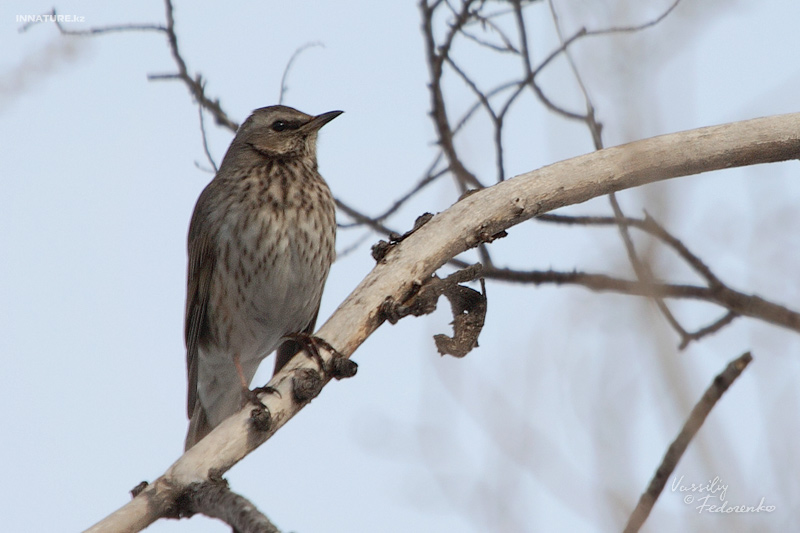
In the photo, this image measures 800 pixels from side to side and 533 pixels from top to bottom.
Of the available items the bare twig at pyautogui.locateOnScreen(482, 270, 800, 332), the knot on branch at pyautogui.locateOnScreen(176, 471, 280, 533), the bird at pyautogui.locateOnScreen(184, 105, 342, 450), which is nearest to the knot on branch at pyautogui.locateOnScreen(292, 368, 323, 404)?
the knot on branch at pyautogui.locateOnScreen(176, 471, 280, 533)

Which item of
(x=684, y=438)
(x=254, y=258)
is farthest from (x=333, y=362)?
(x=254, y=258)

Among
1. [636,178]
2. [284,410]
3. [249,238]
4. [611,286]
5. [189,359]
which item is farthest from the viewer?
[189,359]

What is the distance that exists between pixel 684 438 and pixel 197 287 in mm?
3944

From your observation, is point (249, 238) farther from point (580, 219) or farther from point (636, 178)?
point (636, 178)

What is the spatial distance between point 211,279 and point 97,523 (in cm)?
320

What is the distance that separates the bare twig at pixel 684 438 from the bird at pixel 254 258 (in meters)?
2.84

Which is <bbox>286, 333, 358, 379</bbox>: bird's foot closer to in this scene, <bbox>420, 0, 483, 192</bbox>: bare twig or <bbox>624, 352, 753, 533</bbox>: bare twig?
<bbox>624, 352, 753, 533</bbox>: bare twig

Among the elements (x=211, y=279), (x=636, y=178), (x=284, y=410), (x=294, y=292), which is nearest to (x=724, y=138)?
(x=636, y=178)

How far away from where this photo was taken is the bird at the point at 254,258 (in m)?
5.97

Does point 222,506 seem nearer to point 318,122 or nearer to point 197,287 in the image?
point 197,287

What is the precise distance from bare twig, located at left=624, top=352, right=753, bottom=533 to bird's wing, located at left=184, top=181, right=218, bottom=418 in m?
3.61

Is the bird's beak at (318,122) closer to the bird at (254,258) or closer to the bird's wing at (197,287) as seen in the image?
the bird at (254,258)

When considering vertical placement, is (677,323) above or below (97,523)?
above

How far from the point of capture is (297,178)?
249 inches
